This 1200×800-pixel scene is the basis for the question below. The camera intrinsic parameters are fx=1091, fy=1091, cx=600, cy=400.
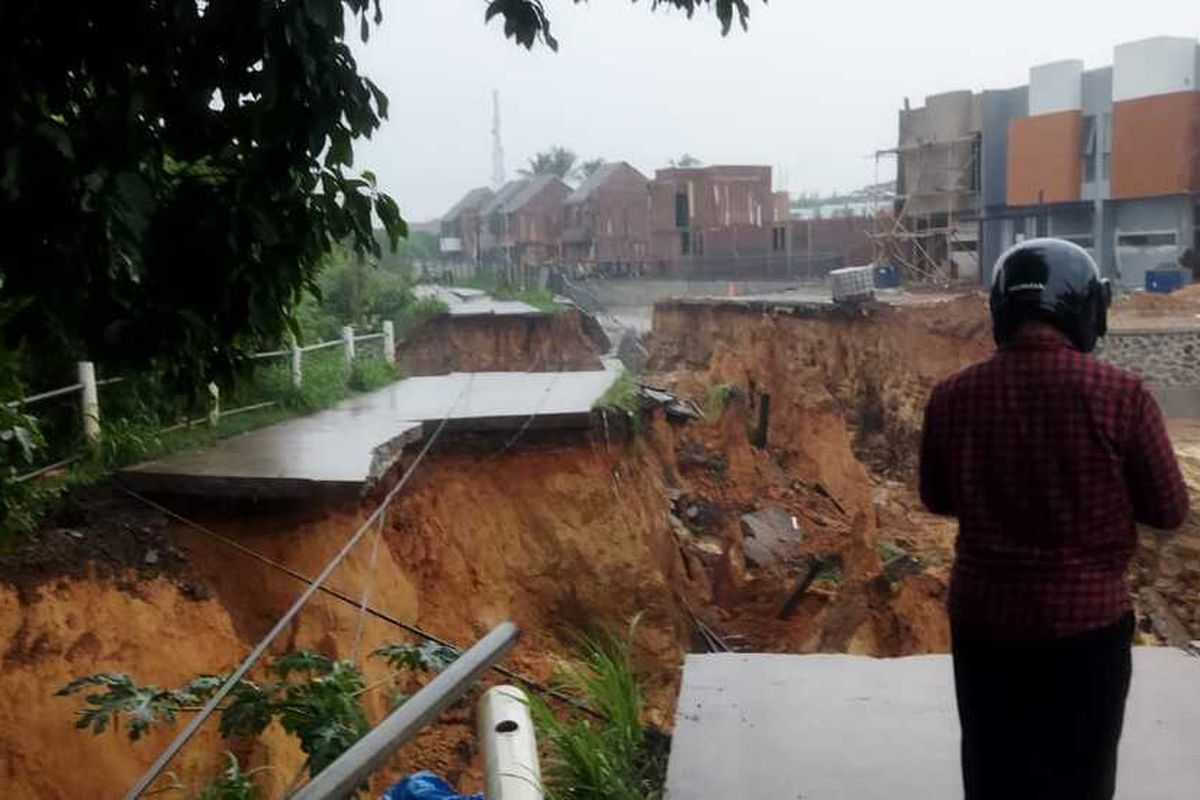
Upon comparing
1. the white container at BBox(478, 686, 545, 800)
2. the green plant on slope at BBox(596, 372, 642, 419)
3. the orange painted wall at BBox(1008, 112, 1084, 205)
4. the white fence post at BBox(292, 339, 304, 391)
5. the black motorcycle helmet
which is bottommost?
the green plant on slope at BBox(596, 372, 642, 419)

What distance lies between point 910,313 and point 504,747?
20.1 m

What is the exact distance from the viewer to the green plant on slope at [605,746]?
3.45 meters

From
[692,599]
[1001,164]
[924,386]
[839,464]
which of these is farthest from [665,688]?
[1001,164]

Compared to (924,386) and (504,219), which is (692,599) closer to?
(924,386)

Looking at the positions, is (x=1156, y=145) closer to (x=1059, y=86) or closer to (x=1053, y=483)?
(x=1059, y=86)

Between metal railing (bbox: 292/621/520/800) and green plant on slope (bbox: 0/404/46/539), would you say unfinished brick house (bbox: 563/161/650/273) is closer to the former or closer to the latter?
green plant on slope (bbox: 0/404/46/539)

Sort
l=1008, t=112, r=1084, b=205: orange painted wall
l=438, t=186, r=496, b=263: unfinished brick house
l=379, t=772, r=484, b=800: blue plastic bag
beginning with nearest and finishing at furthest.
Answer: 1. l=379, t=772, r=484, b=800: blue plastic bag
2. l=1008, t=112, r=1084, b=205: orange painted wall
3. l=438, t=186, r=496, b=263: unfinished brick house

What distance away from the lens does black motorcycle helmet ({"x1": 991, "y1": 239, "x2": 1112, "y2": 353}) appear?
2330 mm

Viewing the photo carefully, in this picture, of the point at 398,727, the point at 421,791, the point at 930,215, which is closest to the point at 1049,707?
the point at 398,727

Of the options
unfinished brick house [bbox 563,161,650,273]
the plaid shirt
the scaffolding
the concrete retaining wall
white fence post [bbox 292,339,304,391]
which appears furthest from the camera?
unfinished brick house [bbox 563,161,650,273]

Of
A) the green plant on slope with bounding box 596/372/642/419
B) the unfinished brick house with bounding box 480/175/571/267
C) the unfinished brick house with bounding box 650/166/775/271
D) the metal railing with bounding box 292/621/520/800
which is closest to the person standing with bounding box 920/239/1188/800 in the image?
the metal railing with bounding box 292/621/520/800

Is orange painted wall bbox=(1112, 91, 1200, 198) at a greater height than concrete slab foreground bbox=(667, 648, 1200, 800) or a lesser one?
greater

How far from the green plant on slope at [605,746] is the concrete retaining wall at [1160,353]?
18622 millimetres

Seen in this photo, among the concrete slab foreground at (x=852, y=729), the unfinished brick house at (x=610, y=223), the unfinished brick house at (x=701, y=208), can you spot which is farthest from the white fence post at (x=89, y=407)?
the unfinished brick house at (x=610, y=223)
